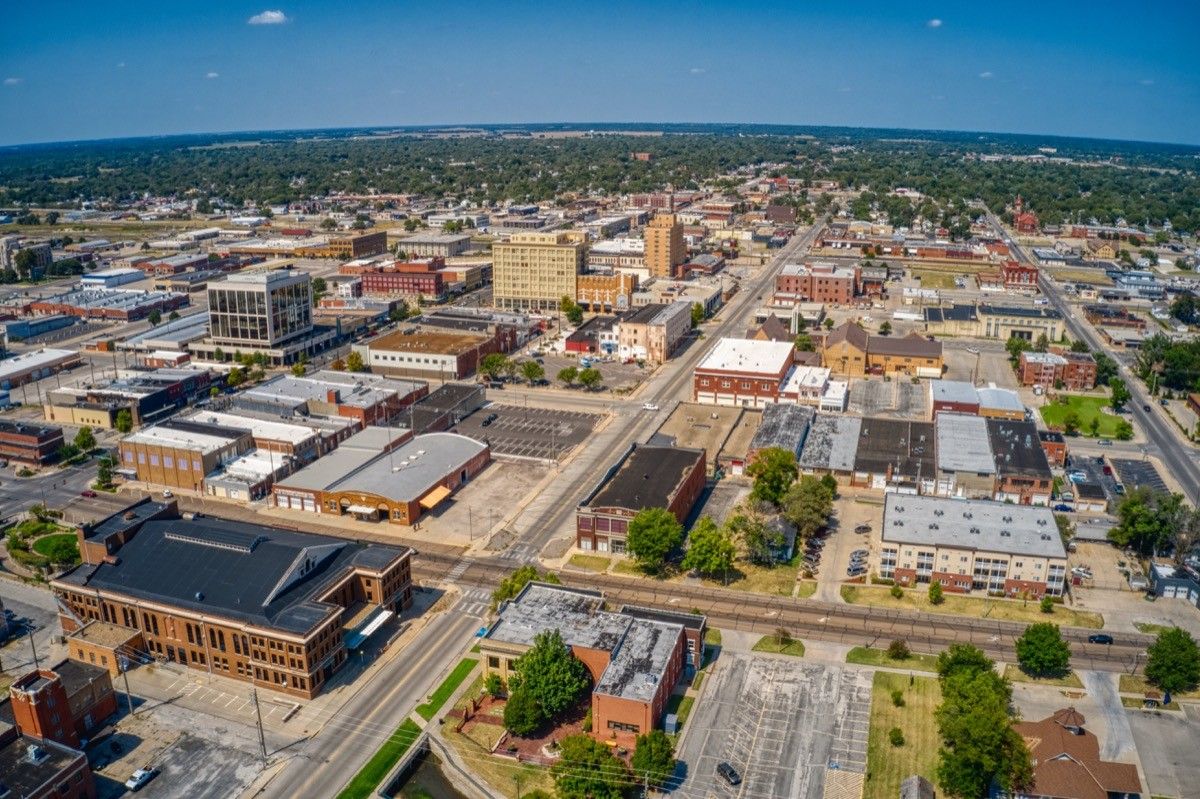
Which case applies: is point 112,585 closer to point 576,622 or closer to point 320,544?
point 320,544

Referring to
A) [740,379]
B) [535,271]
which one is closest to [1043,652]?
[740,379]

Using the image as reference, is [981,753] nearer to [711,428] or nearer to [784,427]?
[784,427]

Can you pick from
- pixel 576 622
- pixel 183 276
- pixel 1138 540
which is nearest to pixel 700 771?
pixel 576 622

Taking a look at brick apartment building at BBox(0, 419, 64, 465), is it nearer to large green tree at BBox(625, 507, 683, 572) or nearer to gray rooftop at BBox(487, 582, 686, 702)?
gray rooftop at BBox(487, 582, 686, 702)

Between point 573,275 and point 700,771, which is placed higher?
point 573,275

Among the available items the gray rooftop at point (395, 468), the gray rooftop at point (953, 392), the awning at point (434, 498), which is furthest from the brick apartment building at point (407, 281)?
the gray rooftop at point (953, 392)

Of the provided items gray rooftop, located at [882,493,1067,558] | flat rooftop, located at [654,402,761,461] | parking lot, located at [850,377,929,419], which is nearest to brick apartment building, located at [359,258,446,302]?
flat rooftop, located at [654,402,761,461]

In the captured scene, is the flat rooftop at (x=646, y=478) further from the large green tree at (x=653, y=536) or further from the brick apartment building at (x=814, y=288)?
the brick apartment building at (x=814, y=288)
